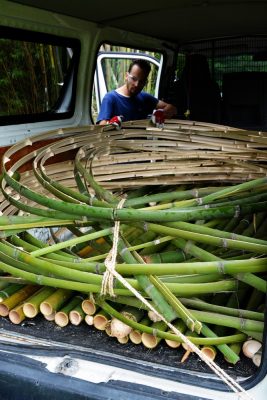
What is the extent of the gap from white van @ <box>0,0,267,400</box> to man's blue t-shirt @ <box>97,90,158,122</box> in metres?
0.19

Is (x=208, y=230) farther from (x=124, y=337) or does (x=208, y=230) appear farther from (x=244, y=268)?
(x=124, y=337)

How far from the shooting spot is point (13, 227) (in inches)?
69.0

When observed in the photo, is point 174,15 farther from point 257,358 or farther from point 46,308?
point 257,358

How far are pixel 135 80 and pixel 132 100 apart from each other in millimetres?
214

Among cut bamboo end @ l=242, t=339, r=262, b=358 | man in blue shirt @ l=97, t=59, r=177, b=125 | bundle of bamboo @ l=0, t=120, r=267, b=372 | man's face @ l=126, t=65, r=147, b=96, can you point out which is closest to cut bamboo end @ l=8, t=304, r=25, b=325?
bundle of bamboo @ l=0, t=120, r=267, b=372

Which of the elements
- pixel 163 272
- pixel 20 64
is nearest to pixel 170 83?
pixel 20 64

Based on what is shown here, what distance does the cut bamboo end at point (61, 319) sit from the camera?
5.44ft

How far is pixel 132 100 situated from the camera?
14.3ft

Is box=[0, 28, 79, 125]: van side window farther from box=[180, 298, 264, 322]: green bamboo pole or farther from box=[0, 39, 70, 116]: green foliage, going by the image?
box=[180, 298, 264, 322]: green bamboo pole

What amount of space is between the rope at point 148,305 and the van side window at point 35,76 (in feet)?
5.27

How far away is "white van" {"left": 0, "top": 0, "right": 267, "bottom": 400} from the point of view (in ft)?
4.51

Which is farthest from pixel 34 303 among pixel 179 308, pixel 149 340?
pixel 179 308

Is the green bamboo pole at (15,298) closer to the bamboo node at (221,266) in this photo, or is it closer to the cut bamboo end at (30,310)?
the cut bamboo end at (30,310)

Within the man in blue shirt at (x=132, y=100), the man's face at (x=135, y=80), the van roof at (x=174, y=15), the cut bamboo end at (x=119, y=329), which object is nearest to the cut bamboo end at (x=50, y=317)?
the cut bamboo end at (x=119, y=329)
